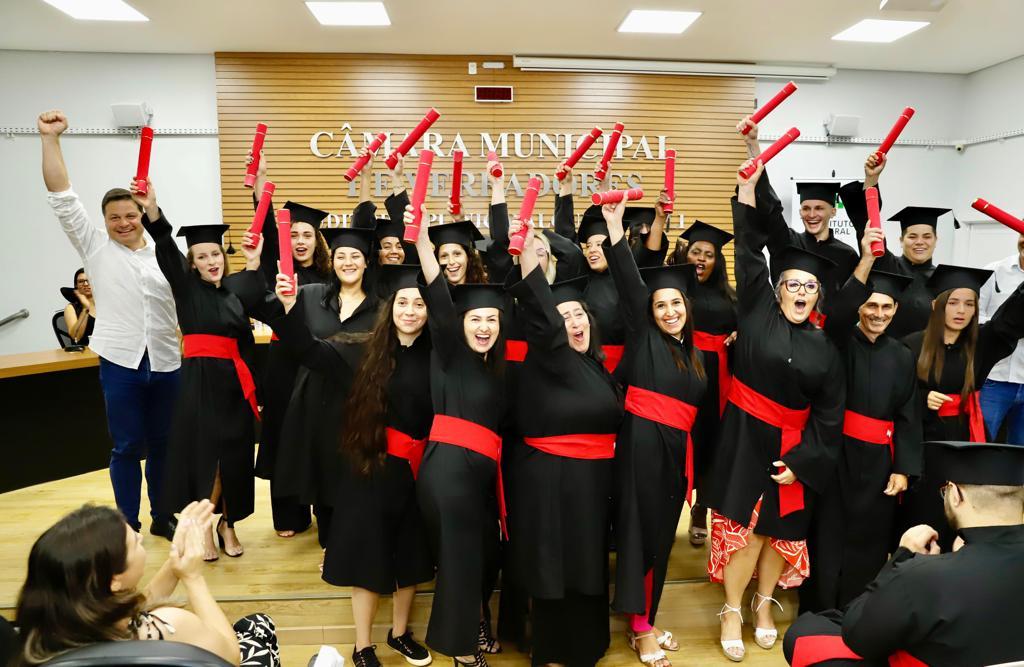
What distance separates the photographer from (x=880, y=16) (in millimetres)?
6105

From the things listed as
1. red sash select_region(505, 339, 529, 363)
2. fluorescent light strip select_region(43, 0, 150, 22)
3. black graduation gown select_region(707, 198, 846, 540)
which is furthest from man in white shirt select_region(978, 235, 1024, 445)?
fluorescent light strip select_region(43, 0, 150, 22)

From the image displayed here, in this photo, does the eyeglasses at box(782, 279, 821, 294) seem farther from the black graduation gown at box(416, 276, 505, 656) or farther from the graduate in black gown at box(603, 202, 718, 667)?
the black graduation gown at box(416, 276, 505, 656)

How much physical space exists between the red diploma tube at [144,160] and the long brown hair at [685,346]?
2100 mm

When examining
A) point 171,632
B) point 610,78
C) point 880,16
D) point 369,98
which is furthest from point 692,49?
point 171,632

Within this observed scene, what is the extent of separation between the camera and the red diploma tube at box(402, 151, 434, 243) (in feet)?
6.99

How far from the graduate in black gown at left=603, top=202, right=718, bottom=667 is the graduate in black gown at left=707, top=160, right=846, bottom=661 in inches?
9.4

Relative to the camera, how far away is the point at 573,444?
2.41 m

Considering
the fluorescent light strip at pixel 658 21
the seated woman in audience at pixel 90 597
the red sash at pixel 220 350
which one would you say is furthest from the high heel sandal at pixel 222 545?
the fluorescent light strip at pixel 658 21

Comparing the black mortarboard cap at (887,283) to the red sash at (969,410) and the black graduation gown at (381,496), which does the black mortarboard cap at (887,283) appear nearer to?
the red sash at (969,410)

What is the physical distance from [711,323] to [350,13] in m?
4.71

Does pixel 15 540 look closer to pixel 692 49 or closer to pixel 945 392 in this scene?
pixel 945 392

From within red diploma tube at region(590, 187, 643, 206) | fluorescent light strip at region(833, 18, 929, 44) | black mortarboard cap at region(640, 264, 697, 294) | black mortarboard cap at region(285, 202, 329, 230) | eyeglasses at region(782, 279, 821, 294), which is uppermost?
fluorescent light strip at region(833, 18, 929, 44)

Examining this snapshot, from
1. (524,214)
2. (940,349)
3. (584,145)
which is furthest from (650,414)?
(940,349)

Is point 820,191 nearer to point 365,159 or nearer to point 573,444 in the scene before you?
point 573,444
